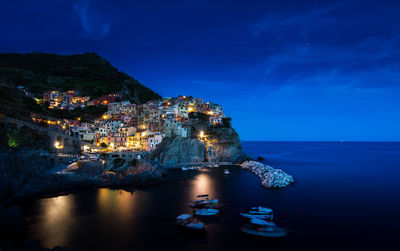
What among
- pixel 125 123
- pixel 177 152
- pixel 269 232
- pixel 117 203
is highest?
pixel 125 123

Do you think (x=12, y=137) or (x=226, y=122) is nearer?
(x=12, y=137)

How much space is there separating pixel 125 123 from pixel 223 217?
5027 centimetres

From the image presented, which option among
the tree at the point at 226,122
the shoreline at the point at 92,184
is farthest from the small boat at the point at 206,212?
the tree at the point at 226,122

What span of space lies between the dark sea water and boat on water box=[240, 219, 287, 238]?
66 centimetres

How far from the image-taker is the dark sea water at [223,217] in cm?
1728

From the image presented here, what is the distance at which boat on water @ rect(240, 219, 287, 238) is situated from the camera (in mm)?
18109

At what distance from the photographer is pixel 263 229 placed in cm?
1856

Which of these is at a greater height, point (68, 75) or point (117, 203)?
point (68, 75)

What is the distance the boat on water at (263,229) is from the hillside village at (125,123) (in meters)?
37.9

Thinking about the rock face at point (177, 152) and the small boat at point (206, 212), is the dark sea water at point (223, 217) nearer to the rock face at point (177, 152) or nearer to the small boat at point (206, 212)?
the small boat at point (206, 212)

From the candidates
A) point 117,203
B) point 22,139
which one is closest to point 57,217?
point 117,203

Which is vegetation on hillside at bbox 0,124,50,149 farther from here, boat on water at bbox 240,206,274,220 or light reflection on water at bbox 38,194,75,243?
boat on water at bbox 240,206,274,220

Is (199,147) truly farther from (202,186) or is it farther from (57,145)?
(57,145)

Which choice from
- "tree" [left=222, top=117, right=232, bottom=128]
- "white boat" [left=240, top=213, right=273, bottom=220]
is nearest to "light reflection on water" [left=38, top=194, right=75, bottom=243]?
"white boat" [left=240, top=213, right=273, bottom=220]
